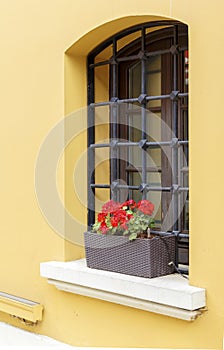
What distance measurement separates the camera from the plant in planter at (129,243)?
2.76 meters

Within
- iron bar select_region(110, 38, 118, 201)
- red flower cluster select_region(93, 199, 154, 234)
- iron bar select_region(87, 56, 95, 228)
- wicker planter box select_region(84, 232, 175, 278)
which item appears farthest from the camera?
iron bar select_region(87, 56, 95, 228)

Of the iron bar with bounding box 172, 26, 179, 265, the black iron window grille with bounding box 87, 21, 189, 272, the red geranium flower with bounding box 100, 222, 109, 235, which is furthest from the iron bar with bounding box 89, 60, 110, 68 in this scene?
the red geranium flower with bounding box 100, 222, 109, 235

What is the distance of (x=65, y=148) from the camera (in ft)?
10.6

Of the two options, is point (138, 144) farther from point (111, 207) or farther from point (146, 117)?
point (111, 207)

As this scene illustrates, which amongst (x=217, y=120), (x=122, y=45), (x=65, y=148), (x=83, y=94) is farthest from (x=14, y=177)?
(x=217, y=120)

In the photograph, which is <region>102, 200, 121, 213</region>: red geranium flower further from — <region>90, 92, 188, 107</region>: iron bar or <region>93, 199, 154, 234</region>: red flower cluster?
<region>90, 92, 188, 107</region>: iron bar

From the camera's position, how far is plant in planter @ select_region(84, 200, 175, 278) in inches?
109

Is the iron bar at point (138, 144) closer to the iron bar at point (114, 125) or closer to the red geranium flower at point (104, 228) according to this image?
the iron bar at point (114, 125)

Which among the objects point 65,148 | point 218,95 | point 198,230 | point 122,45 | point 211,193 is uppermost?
point 122,45

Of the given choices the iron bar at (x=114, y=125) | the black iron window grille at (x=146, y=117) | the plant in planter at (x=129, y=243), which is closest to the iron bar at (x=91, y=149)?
the black iron window grille at (x=146, y=117)

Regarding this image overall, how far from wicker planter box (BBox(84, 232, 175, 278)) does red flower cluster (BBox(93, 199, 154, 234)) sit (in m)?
0.05

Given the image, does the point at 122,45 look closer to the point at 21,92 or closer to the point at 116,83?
the point at 116,83

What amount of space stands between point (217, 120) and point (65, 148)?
1.07 m

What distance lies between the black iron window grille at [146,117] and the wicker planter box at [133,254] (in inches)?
5.5
